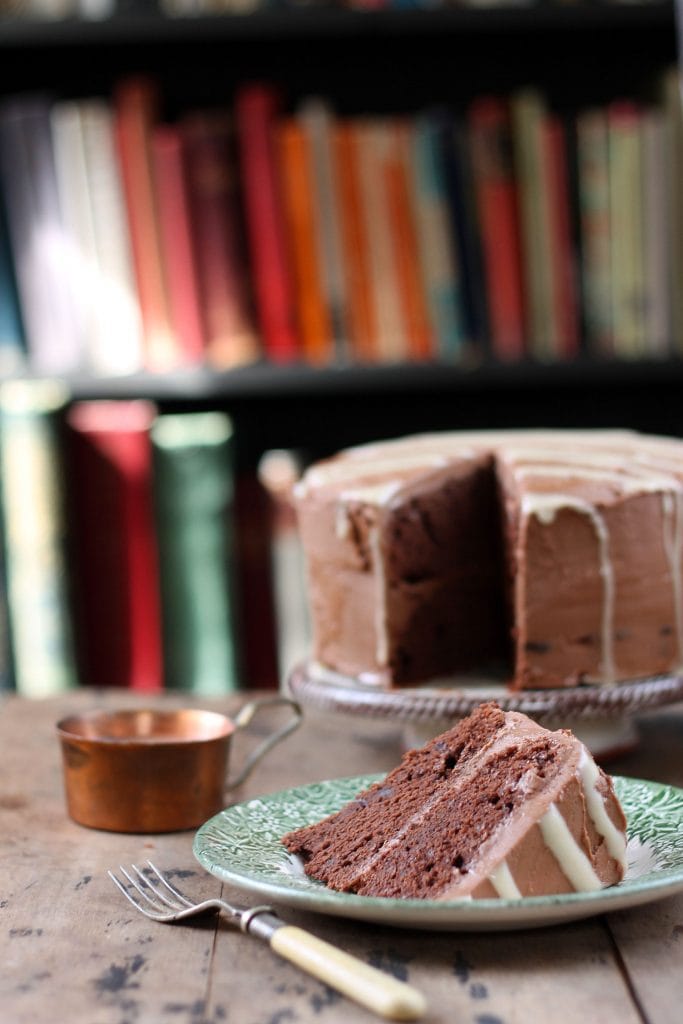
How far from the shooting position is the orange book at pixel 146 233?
2383mm

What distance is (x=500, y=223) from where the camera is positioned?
93.0 inches

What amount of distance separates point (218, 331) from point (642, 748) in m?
1.14

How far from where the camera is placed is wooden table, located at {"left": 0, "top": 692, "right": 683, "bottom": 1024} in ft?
2.75

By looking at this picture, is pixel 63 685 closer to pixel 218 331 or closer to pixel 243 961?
pixel 218 331

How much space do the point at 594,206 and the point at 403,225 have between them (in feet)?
1.04

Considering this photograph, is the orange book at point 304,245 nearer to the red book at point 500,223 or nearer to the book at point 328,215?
the book at point 328,215

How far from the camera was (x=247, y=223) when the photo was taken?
7.81 feet

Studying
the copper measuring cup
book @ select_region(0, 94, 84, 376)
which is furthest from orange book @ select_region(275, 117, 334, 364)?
the copper measuring cup

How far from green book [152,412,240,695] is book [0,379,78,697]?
0.55 ft

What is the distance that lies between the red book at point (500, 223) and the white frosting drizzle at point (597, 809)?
1.47 meters

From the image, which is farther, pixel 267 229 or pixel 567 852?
pixel 267 229

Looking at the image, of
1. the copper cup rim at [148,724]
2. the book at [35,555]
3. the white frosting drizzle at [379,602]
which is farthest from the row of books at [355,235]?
the copper cup rim at [148,724]

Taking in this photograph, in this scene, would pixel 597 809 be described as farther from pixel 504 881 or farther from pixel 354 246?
pixel 354 246

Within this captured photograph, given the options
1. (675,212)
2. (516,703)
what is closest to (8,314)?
(675,212)
